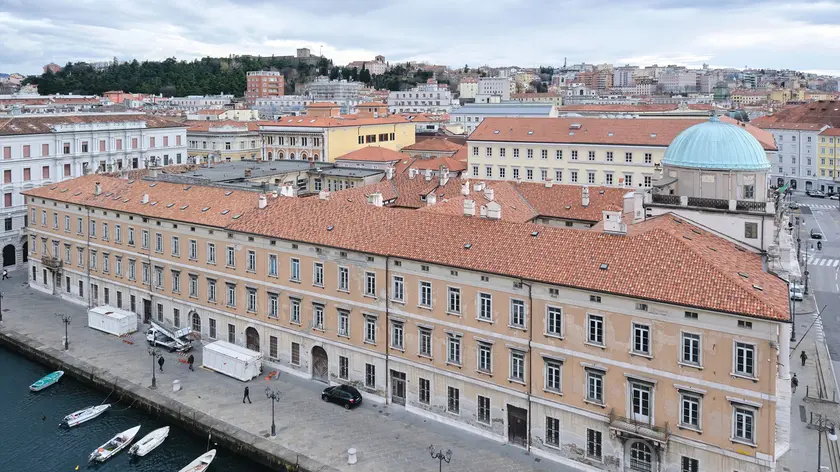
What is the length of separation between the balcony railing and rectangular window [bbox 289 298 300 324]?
1956 centimetres

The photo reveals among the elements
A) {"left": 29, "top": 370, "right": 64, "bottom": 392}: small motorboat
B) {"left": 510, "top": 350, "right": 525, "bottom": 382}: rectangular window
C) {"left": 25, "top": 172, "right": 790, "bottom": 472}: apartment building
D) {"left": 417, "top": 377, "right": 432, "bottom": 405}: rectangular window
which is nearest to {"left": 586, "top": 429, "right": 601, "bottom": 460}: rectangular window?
{"left": 25, "top": 172, "right": 790, "bottom": 472}: apartment building

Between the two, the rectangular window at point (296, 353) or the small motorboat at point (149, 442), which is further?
the rectangular window at point (296, 353)

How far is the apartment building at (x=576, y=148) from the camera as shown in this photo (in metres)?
69.1

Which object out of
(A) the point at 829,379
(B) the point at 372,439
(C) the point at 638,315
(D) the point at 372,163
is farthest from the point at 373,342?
(D) the point at 372,163

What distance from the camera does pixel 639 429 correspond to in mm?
29156

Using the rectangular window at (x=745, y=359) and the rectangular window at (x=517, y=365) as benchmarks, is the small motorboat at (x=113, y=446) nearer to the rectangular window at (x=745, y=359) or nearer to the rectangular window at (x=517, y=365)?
the rectangular window at (x=517, y=365)

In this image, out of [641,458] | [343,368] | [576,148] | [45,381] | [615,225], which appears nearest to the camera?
[641,458]

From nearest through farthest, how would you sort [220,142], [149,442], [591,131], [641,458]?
1. [641,458]
2. [149,442]
3. [591,131]
4. [220,142]

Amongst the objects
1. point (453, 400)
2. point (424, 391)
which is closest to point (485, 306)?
point (453, 400)

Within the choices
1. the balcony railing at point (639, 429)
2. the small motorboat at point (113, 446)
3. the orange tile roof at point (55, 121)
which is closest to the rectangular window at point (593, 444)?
the balcony railing at point (639, 429)

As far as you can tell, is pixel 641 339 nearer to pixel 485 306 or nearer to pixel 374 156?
pixel 485 306

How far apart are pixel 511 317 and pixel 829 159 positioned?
367 ft

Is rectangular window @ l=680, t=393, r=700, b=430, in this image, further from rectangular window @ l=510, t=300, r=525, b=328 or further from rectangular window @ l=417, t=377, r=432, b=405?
rectangular window @ l=417, t=377, r=432, b=405

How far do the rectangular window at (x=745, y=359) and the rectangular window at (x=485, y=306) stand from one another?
11133mm
